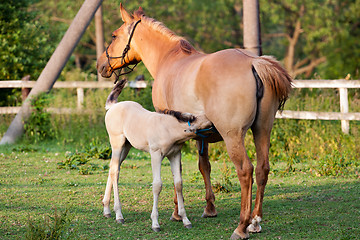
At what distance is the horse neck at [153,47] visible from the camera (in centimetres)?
685

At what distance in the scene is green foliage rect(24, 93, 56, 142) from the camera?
12156 millimetres

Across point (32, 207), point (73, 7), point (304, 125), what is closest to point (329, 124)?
point (304, 125)

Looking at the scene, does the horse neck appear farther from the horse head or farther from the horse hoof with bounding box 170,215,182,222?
the horse hoof with bounding box 170,215,182,222

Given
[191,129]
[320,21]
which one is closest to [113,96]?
[191,129]

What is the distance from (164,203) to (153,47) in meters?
2.20

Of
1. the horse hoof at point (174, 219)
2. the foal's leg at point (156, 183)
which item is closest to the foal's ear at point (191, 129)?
the foal's leg at point (156, 183)

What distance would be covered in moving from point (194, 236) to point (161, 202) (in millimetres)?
1712

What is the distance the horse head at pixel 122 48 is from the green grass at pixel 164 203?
→ 1.95 meters

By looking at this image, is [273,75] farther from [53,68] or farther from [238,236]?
[53,68]

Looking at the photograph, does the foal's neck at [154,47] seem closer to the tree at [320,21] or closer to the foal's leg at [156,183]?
the foal's leg at [156,183]

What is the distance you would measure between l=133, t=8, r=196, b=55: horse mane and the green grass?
2.16m

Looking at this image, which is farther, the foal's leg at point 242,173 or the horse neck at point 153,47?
the horse neck at point 153,47

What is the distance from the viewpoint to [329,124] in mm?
10930

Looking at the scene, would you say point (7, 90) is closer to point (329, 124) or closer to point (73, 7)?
point (329, 124)
